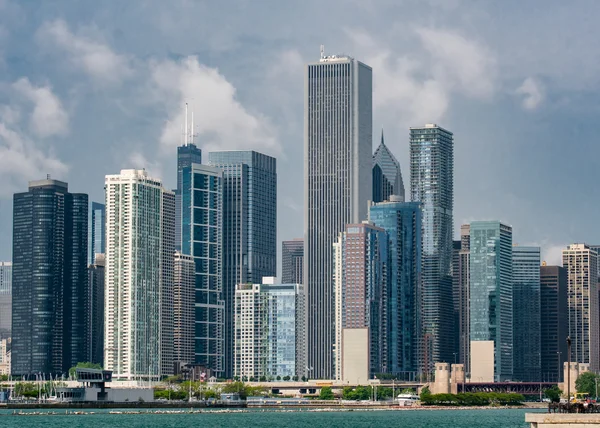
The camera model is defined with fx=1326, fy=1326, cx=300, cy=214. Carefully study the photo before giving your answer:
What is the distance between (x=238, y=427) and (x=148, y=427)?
13.5m

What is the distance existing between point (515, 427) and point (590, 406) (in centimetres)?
10300

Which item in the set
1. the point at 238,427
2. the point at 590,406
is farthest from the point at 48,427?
the point at 590,406

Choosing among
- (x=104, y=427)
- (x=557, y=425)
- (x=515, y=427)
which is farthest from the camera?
(x=104, y=427)

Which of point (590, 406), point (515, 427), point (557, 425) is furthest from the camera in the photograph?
point (515, 427)

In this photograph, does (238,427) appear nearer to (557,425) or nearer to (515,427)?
(515,427)

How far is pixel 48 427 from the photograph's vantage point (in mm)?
199750

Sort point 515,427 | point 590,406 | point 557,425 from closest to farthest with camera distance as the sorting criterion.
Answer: point 557,425, point 590,406, point 515,427

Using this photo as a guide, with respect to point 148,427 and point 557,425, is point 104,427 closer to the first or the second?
point 148,427

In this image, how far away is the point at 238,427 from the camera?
7859 inches

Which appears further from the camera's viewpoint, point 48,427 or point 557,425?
point 48,427

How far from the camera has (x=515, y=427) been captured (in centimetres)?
18250

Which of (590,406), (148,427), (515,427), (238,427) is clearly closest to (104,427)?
(148,427)

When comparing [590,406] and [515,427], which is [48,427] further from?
[590,406]

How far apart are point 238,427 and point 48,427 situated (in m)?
28.6
